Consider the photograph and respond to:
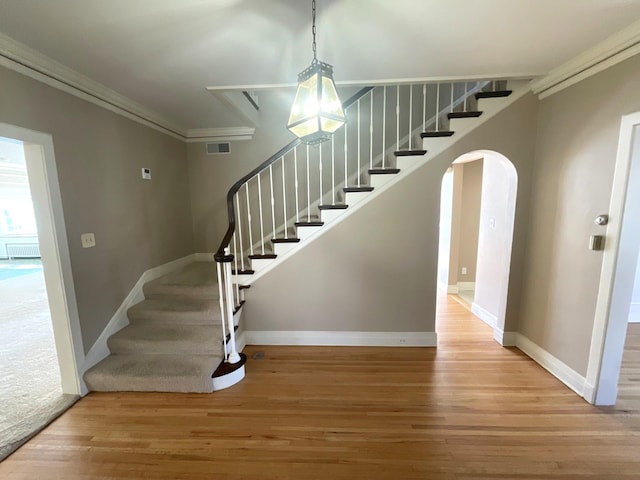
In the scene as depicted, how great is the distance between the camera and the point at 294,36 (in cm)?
173

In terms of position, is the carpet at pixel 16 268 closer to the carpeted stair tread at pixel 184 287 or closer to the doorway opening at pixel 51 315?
the doorway opening at pixel 51 315

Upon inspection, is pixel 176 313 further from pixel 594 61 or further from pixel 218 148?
pixel 594 61

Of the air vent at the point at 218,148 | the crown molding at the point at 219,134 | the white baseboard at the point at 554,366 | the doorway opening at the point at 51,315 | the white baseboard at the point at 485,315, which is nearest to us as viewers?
the doorway opening at the point at 51,315

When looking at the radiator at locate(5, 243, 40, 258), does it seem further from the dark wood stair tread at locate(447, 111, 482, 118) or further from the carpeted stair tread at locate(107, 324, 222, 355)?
the dark wood stair tread at locate(447, 111, 482, 118)

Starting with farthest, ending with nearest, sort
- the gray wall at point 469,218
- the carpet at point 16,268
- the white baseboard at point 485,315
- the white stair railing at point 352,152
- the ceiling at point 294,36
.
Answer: the carpet at point 16,268 → the gray wall at point 469,218 → the white stair railing at point 352,152 → the white baseboard at point 485,315 → the ceiling at point 294,36

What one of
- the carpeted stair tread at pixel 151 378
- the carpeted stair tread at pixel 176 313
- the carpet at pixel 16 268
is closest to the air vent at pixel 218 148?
the carpeted stair tread at pixel 176 313

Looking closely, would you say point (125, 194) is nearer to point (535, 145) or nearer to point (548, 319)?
point (535, 145)

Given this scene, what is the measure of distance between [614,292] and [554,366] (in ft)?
3.08

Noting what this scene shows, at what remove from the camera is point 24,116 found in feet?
5.96

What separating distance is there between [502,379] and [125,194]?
164 inches

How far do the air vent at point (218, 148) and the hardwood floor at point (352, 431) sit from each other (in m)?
3.01

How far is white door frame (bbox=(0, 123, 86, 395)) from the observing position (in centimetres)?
191

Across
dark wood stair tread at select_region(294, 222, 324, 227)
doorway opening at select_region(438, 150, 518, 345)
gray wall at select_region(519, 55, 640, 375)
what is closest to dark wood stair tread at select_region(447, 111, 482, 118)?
doorway opening at select_region(438, 150, 518, 345)

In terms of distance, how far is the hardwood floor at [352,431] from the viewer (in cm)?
158
